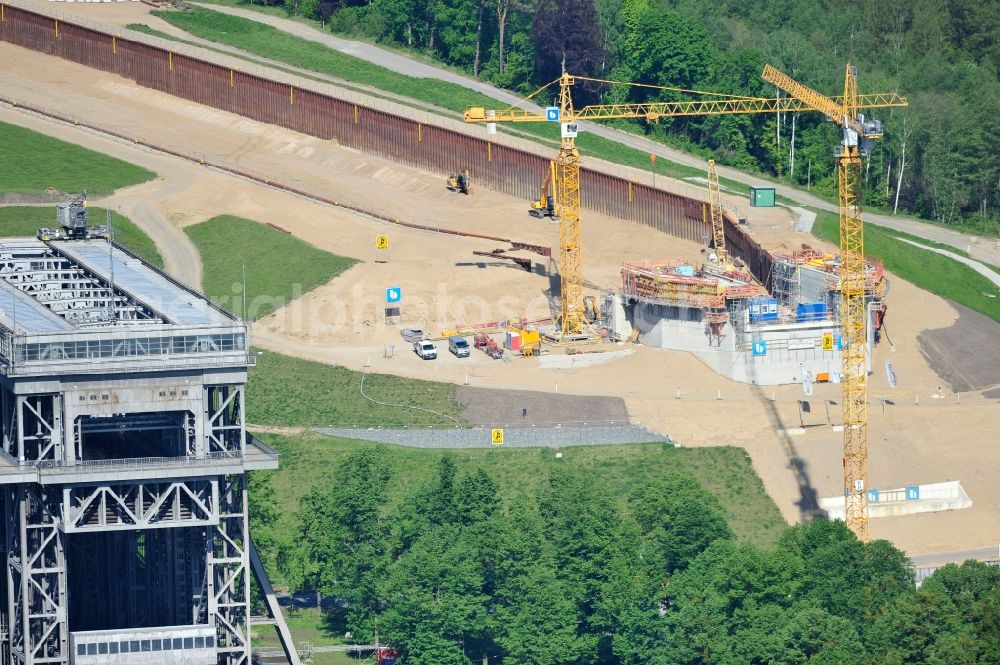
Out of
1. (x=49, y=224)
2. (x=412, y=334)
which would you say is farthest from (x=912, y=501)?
(x=49, y=224)

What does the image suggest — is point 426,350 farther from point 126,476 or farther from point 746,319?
point 126,476

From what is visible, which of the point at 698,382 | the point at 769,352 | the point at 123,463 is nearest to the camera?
the point at 123,463

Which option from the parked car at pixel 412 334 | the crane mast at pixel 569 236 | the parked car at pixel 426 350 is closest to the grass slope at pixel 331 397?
the parked car at pixel 426 350

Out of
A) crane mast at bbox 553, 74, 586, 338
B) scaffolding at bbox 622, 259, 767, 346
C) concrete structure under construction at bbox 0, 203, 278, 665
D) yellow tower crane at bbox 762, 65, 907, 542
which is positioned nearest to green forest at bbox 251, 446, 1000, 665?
yellow tower crane at bbox 762, 65, 907, 542

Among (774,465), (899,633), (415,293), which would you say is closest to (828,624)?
(899,633)

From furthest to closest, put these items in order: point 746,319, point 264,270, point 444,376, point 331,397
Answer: point 264,270
point 746,319
point 444,376
point 331,397

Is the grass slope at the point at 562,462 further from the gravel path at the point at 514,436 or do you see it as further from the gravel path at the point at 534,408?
the gravel path at the point at 534,408

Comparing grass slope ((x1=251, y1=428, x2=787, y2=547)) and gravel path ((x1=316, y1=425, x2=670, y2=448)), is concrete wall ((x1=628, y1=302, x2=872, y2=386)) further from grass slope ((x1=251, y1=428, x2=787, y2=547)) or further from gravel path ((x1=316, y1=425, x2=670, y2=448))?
gravel path ((x1=316, y1=425, x2=670, y2=448))

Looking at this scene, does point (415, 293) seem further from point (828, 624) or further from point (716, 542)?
point (828, 624)
